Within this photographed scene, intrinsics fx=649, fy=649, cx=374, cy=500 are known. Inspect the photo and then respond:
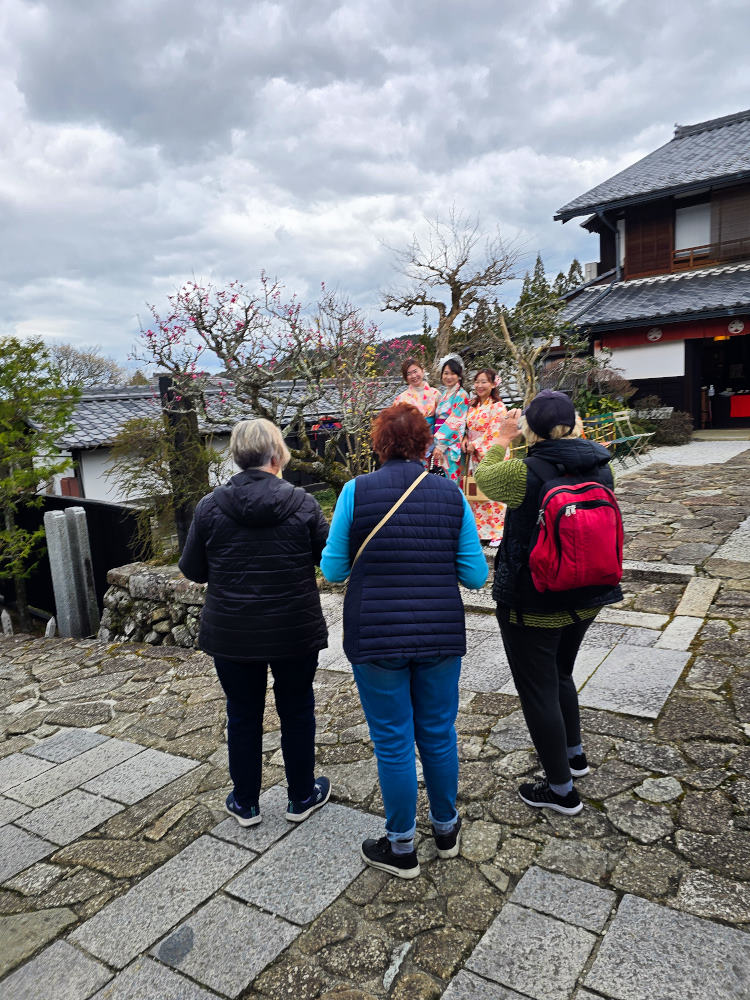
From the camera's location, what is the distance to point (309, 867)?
106 inches

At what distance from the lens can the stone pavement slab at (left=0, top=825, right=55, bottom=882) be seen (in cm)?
294

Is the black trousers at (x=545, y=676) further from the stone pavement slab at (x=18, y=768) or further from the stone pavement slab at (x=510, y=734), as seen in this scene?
the stone pavement slab at (x=18, y=768)

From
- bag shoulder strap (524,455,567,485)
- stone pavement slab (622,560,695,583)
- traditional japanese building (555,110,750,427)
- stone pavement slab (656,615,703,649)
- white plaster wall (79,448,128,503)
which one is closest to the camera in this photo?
bag shoulder strap (524,455,567,485)

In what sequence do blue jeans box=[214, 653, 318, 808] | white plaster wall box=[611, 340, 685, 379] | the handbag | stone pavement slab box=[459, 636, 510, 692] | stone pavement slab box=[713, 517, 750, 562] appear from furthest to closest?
white plaster wall box=[611, 340, 685, 379] < the handbag < stone pavement slab box=[713, 517, 750, 562] < stone pavement slab box=[459, 636, 510, 692] < blue jeans box=[214, 653, 318, 808]

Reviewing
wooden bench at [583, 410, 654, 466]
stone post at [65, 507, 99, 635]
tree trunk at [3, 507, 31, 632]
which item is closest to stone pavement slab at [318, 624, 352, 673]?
stone post at [65, 507, 99, 635]

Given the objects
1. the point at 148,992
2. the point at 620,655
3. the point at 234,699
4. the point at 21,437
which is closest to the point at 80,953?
the point at 148,992

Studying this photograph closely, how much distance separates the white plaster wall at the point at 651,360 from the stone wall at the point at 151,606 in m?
14.0

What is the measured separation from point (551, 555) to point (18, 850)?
9.24 ft

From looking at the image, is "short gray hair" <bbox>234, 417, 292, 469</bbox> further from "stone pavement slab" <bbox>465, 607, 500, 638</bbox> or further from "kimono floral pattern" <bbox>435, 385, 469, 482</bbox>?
"kimono floral pattern" <bbox>435, 385, 469, 482</bbox>

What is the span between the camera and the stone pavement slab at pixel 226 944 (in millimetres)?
2205

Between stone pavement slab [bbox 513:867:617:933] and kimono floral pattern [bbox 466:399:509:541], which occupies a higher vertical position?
kimono floral pattern [bbox 466:399:509:541]

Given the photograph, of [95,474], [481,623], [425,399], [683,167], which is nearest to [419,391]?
[425,399]

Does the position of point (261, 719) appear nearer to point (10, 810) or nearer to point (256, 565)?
point (256, 565)

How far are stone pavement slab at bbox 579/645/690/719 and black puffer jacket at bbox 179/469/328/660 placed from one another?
1982 millimetres
